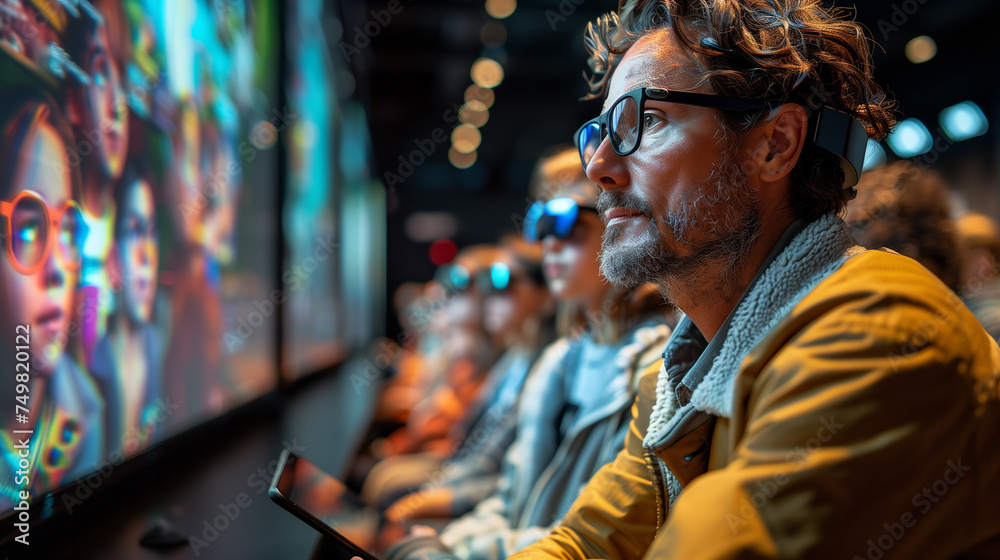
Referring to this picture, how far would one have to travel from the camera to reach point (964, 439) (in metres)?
0.68

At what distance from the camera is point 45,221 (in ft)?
3.19

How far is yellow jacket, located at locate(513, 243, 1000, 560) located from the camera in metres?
0.62

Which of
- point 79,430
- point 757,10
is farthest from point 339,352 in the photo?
point 757,10

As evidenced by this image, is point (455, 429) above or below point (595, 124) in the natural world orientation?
below

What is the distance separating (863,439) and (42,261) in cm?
122

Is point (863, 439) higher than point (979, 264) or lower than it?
higher

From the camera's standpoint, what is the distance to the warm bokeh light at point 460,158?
9695mm

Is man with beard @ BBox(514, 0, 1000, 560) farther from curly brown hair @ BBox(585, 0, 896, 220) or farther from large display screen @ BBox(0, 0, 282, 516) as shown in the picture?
large display screen @ BBox(0, 0, 282, 516)

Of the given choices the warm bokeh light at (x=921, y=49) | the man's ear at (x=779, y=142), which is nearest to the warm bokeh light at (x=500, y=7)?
the warm bokeh light at (x=921, y=49)

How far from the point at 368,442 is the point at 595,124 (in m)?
2.74

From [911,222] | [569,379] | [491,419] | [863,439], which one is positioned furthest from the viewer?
[491,419]

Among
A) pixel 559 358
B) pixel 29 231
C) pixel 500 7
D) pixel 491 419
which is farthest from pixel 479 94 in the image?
pixel 29 231

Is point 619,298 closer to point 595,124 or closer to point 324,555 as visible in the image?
point 595,124

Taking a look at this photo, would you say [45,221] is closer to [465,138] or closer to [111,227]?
[111,227]
